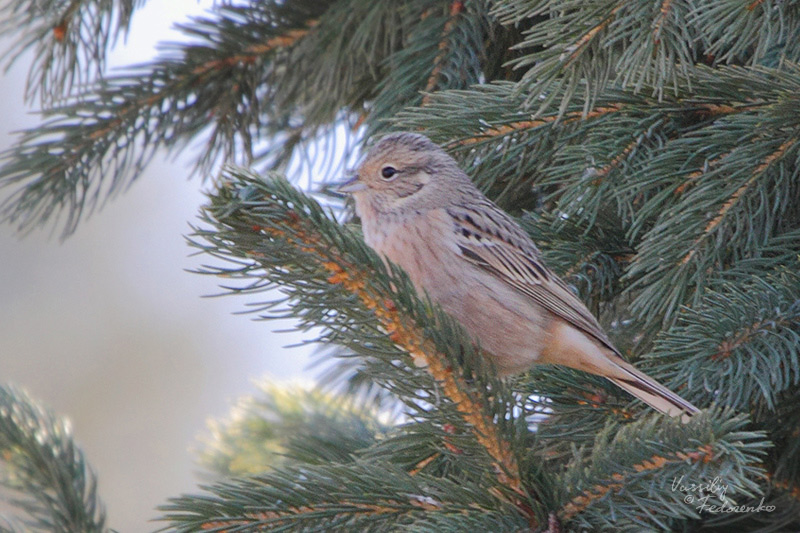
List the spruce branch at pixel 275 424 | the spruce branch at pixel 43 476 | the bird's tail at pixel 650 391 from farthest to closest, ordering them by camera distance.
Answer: the spruce branch at pixel 275 424 → the spruce branch at pixel 43 476 → the bird's tail at pixel 650 391

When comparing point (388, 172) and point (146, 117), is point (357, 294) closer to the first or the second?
point (388, 172)

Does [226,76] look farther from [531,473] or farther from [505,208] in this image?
[531,473]

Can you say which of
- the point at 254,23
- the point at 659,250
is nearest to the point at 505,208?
the point at 659,250

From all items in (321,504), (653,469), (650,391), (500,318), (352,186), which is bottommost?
(321,504)

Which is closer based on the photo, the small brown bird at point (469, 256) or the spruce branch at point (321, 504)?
the spruce branch at point (321, 504)

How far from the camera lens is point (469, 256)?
304cm

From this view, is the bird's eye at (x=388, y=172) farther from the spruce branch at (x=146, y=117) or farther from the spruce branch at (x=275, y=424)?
the spruce branch at (x=275, y=424)

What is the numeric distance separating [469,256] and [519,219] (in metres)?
0.28

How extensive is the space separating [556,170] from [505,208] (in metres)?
0.78

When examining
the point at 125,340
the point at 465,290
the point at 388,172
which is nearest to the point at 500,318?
the point at 465,290

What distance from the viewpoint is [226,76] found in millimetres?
3375

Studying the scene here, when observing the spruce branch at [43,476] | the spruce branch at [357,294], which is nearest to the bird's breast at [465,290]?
the spruce branch at [357,294]

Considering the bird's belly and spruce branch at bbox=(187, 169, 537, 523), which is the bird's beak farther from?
spruce branch at bbox=(187, 169, 537, 523)

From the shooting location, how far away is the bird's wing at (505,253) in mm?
2857
